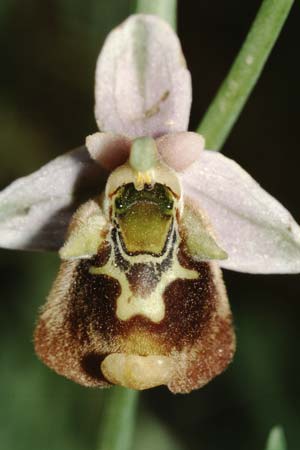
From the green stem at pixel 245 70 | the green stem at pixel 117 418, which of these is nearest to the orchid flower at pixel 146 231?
the green stem at pixel 245 70

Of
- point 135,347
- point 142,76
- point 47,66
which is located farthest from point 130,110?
point 47,66

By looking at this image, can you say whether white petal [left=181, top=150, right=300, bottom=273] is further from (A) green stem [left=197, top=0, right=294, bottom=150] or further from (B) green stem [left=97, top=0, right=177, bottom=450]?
(B) green stem [left=97, top=0, right=177, bottom=450]

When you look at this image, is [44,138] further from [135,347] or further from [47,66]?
[135,347]

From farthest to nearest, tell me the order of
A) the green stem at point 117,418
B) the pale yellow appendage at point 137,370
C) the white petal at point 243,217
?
the green stem at point 117,418, the white petal at point 243,217, the pale yellow appendage at point 137,370

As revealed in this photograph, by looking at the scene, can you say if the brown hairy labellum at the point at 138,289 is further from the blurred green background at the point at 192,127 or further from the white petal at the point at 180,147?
the blurred green background at the point at 192,127

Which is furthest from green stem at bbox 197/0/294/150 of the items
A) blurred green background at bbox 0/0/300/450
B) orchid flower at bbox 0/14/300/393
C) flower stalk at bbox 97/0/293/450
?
blurred green background at bbox 0/0/300/450

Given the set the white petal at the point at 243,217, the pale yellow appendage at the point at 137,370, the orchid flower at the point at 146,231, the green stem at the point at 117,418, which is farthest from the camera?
the green stem at the point at 117,418
